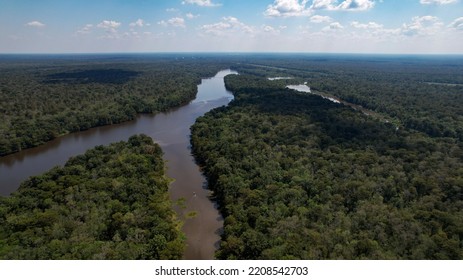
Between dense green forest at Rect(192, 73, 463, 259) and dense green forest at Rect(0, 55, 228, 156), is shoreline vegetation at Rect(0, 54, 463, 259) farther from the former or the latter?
dense green forest at Rect(0, 55, 228, 156)

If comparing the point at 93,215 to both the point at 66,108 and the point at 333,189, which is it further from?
the point at 66,108

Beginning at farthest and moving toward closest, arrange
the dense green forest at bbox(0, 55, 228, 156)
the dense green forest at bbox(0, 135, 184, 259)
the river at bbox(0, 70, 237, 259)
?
the dense green forest at bbox(0, 55, 228, 156), the river at bbox(0, 70, 237, 259), the dense green forest at bbox(0, 135, 184, 259)

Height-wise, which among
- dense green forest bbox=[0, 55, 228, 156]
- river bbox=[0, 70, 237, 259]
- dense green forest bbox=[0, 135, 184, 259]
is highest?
dense green forest bbox=[0, 55, 228, 156]

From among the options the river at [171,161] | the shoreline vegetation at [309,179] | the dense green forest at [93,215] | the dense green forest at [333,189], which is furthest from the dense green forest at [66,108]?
the dense green forest at [333,189]

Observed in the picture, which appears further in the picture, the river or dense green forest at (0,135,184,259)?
the river

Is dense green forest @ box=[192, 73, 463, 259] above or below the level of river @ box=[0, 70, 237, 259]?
above

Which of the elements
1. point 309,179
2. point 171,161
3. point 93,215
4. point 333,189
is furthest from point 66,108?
point 333,189

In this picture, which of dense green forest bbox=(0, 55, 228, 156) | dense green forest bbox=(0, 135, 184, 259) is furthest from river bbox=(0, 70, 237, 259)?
dense green forest bbox=(0, 135, 184, 259)
